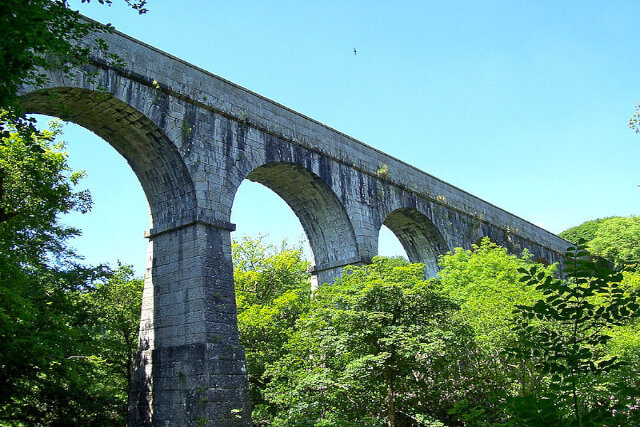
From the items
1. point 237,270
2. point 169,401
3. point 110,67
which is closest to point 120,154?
point 110,67

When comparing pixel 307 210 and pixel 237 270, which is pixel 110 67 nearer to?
pixel 307 210

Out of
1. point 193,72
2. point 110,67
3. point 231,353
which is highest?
point 193,72

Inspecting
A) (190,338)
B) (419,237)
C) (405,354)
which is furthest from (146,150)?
(419,237)

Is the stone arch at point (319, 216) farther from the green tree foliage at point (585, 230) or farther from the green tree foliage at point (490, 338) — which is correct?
the green tree foliage at point (585, 230)

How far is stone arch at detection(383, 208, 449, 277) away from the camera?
60.3ft

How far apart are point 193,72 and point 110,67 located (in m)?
2.06

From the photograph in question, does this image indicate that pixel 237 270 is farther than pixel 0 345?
Yes

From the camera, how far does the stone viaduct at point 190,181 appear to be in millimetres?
9625

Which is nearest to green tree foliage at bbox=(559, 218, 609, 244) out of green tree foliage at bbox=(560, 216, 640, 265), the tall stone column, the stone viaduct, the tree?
green tree foliage at bbox=(560, 216, 640, 265)

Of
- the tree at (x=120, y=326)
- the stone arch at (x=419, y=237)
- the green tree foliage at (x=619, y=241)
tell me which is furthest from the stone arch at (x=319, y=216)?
the green tree foliage at (x=619, y=241)

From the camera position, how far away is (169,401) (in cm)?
961

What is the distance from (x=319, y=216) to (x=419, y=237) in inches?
209

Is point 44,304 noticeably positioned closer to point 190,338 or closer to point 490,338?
point 190,338

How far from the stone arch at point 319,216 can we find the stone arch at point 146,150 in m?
3.14
